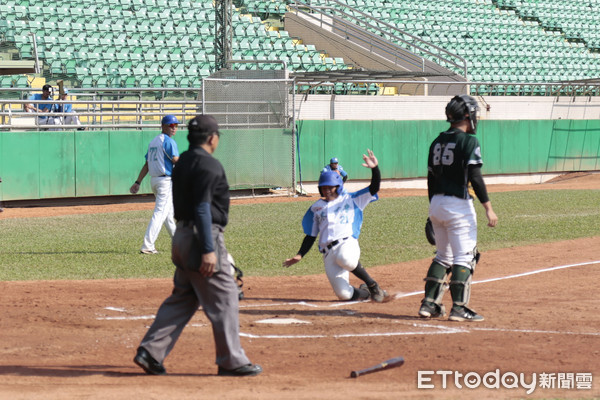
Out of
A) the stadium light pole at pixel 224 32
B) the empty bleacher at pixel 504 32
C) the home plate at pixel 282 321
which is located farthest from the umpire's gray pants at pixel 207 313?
the empty bleacher at pixel 504 32

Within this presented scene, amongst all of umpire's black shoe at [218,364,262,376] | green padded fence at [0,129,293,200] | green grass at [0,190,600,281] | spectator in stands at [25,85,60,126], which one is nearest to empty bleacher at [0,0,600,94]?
spectator in stands at [25,85,60,126]

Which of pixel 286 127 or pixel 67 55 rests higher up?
pixel 67 55

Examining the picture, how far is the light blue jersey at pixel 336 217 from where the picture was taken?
9102 millimetres

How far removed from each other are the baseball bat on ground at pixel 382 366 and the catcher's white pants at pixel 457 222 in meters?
1.96

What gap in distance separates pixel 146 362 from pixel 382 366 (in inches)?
68.6

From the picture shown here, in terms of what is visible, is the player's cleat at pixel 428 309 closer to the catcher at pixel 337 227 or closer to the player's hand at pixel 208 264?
the catcher at pixel 337 227

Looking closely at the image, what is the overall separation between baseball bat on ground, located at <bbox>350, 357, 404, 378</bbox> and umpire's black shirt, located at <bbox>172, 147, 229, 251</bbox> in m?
1.44

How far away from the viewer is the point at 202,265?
19.4ft

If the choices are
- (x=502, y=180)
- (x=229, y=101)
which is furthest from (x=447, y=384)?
(x=502, y=180)

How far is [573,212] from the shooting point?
19781 millimetres

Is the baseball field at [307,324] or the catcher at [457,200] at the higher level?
the catcher at [457,200]

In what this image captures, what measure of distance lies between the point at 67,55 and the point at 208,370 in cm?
2324

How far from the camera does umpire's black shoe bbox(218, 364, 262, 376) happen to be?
617 centimetres

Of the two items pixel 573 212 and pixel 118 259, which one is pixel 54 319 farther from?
pixel 573 212
